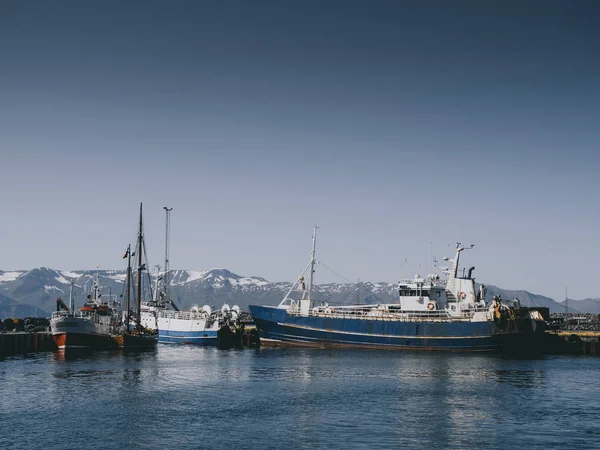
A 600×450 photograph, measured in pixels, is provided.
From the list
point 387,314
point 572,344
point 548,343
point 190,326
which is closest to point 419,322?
point 387,314

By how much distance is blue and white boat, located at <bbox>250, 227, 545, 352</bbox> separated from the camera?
9869 centimetres

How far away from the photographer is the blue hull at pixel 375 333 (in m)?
98.6

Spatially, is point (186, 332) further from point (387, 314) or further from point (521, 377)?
point (521, 377)

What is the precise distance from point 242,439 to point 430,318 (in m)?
66.6

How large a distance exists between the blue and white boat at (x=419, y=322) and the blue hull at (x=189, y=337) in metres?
15.2

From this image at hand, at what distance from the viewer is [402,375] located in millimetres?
73625

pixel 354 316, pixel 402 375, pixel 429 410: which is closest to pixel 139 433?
pixel 429 410

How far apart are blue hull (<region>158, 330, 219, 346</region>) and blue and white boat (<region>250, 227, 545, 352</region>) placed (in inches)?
600

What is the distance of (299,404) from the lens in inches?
2173

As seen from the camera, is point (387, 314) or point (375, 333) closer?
point (375, 333)

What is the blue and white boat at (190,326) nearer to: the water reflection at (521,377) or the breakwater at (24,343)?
the breakwater at (24,343)

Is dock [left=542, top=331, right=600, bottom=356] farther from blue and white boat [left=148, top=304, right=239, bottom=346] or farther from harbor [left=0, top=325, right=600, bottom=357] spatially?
blue and white boat [left=148, top=304, right=239, bottom=346]

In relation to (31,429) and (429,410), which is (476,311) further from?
(31,429)

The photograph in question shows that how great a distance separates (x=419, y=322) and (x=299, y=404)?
166ft
